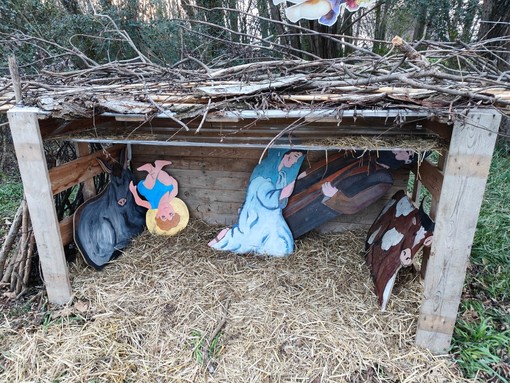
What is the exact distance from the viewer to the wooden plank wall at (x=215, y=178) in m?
3.36

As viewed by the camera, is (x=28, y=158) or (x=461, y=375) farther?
(x=28, y=158)

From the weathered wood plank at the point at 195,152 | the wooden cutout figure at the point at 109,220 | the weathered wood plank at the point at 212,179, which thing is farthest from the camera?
the weathered wood plank at the point at 212,179

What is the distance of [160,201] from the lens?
11.6ft

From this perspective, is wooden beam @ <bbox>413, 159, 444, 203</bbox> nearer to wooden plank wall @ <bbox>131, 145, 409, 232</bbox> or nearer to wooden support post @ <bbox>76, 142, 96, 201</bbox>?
wooden plank wall @ <bbox>131, 145, 409, 232</bbox>

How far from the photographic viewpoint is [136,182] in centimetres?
362

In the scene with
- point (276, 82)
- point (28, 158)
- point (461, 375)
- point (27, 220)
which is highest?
point (276, 82)

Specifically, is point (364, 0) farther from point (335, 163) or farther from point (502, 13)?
point (502, 13)

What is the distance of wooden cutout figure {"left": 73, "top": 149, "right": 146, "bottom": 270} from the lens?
302 centimetres

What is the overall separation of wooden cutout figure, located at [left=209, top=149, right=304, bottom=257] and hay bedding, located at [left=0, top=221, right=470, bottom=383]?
0.12m

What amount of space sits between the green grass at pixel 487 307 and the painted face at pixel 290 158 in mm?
1681

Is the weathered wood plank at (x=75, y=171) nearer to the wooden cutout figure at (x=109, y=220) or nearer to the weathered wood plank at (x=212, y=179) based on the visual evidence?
the wooden cutout figure at (x=109, y=220)

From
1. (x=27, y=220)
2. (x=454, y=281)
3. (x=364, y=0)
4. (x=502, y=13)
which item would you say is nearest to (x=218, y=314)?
(x=454, y=281)

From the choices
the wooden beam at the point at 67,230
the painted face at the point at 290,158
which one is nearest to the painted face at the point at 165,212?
the wooden beam at the point at 67,230

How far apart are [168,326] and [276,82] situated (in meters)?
1.75
